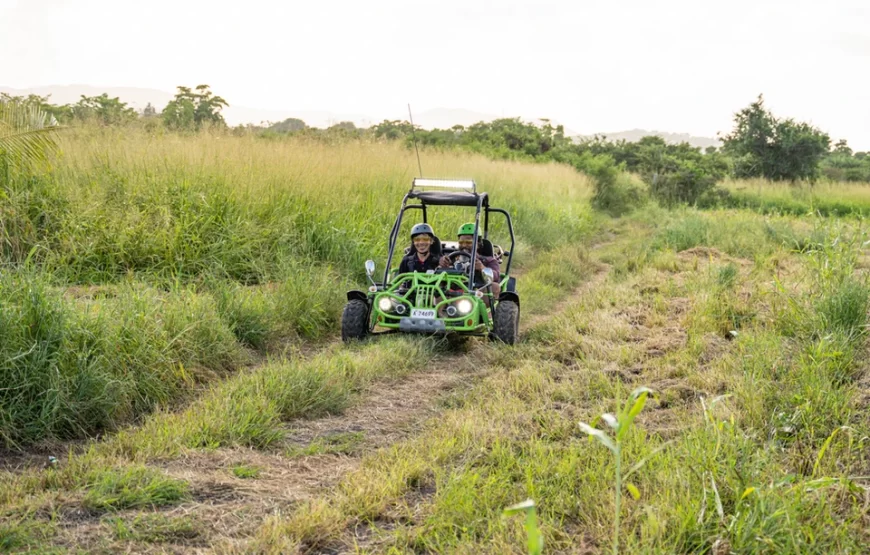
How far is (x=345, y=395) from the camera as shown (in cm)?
530

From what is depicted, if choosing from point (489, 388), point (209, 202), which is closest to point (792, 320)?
point (489, 388)

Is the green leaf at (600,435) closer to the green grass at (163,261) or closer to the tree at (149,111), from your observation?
the green grass at (163,261)

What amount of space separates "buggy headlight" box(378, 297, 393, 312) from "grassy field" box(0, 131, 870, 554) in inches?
11.5

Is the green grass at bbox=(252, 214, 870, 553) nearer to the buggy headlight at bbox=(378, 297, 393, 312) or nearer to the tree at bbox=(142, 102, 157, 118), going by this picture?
the buggy headlight at bbox=(378, 297, 393, 312)

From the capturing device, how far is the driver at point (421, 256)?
25.4 ft

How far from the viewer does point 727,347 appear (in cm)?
615

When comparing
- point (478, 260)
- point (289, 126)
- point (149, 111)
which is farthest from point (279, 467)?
point (289, 126)

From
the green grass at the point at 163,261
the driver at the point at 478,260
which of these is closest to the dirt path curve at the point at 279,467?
the green grass at the point at 163,261

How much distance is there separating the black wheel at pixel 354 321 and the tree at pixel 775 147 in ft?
83.7

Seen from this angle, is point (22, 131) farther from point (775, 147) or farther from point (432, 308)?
point (775, 147)

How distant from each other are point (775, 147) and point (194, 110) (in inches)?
932

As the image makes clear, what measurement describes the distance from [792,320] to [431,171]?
33.9ft

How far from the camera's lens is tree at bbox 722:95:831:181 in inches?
1102

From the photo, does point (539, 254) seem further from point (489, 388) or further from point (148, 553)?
point (148, 553)
